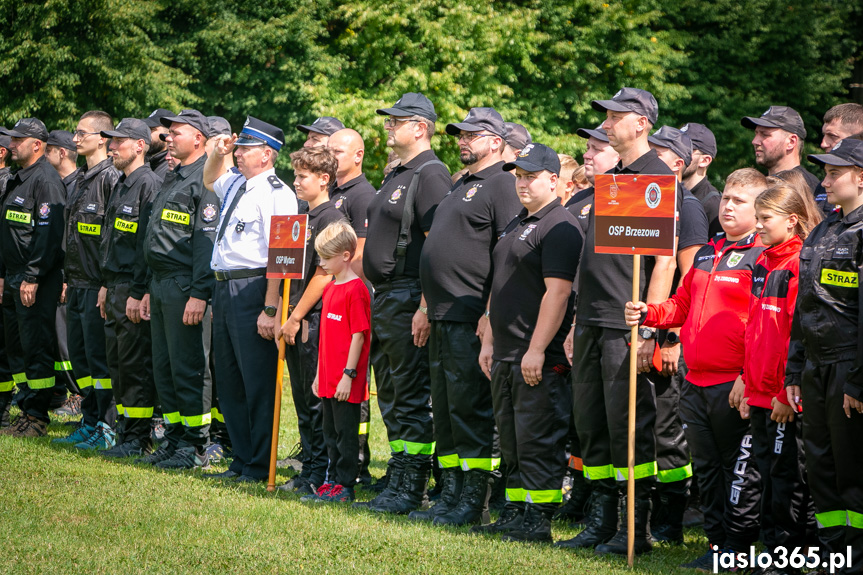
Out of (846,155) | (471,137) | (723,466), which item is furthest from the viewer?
(471,137)

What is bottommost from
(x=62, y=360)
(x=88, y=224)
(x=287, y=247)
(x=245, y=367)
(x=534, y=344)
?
(x=62, y=360)

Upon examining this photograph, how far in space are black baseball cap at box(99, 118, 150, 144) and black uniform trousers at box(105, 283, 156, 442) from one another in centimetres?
152

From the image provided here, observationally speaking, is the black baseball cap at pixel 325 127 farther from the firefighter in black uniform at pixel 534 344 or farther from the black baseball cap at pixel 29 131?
the black baseball cap at pixel 29 131

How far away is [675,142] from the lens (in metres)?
7.63

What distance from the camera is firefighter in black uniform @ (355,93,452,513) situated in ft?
26.1

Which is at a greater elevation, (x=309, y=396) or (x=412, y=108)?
(x=412, y=108)

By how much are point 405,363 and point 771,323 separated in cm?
289

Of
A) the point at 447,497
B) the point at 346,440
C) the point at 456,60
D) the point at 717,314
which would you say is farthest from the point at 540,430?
the point at 456,60

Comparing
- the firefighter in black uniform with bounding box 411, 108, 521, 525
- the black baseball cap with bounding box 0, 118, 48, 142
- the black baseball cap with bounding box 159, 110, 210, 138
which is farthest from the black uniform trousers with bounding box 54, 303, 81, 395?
the firefighter in black uniform with bounding box 411, 108, 521, 525

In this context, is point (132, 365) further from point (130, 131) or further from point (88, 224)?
point (130, 131)

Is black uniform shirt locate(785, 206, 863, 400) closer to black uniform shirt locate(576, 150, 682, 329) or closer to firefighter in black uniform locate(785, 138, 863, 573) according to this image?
firefighter in black uniform locate(785, 138, 863, 573)

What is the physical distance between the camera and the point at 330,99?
20844 millimetres

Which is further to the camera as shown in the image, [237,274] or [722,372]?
[237,274]

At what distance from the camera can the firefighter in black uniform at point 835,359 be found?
555cm
